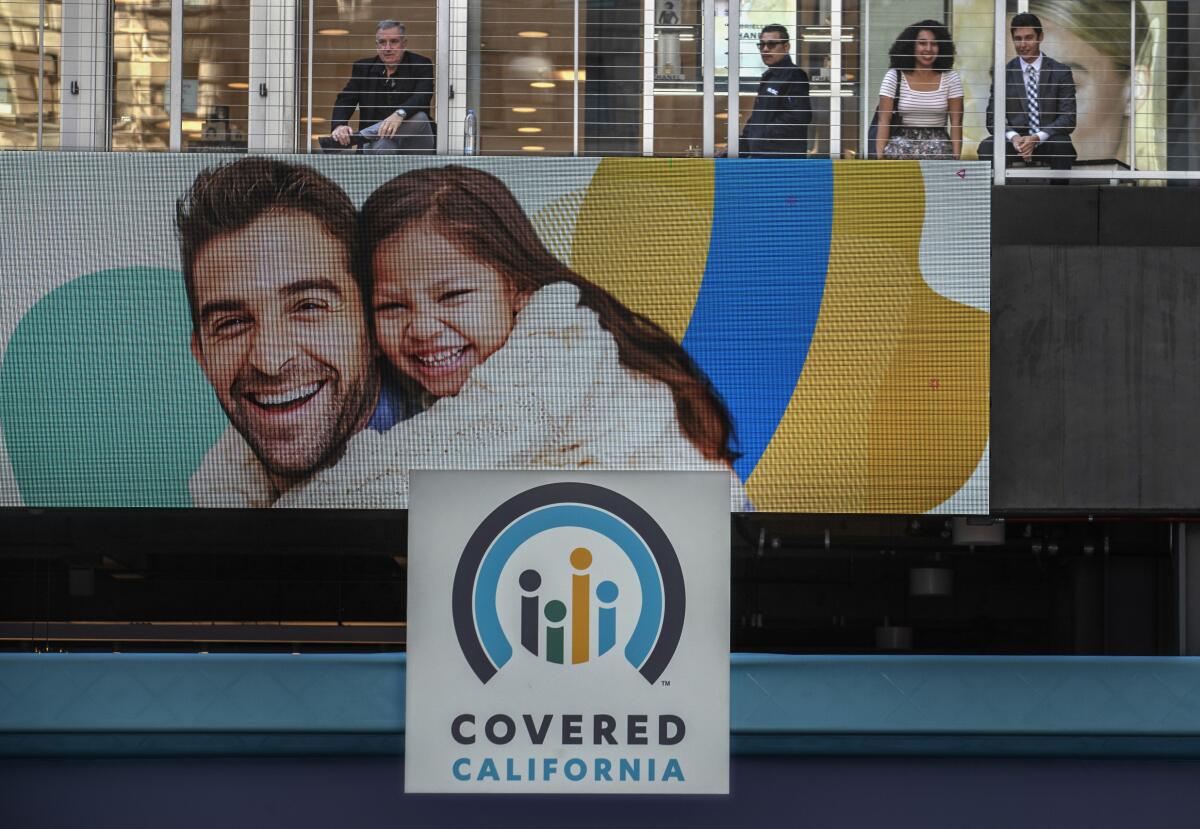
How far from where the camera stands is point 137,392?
980 centimetres

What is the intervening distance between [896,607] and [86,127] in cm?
716

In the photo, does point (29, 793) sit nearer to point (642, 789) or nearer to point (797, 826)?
point (797, 826)

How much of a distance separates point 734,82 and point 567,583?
19.0 feet

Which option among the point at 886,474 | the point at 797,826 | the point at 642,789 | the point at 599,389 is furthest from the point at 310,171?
the point at 642,789

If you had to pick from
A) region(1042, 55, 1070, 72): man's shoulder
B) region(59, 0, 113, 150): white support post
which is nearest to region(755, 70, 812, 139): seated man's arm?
region(1042, 55, 1070, 72): man's shoulder

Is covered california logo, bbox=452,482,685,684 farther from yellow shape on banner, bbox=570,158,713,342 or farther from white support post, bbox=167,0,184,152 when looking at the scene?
white support post, bbox=167,0,184,152

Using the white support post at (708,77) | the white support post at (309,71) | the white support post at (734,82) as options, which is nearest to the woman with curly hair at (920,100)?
the white support post at (734,82)

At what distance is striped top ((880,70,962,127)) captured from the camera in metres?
10.0

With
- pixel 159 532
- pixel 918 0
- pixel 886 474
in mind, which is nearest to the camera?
pixel 886 474

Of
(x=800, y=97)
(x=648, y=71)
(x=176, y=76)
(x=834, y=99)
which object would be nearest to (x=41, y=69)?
(x=176, y=76)

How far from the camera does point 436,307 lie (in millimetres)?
9867

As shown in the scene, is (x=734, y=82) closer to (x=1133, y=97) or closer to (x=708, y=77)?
(x=708, y=77)

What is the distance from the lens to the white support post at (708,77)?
32.5 feet

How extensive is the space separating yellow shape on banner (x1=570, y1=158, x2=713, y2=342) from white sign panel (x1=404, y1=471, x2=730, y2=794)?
4.97 m
